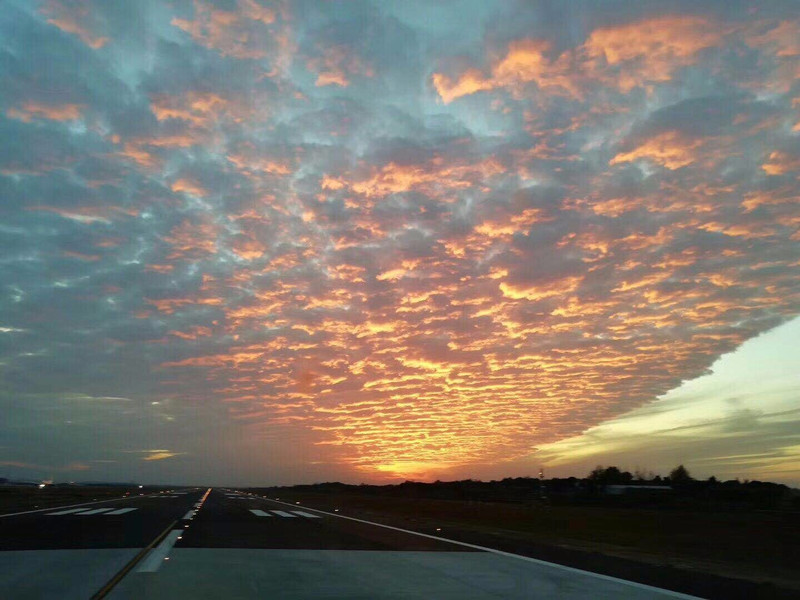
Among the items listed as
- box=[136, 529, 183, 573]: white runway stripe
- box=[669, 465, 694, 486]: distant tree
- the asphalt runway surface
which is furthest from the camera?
box=[669, 465, 694, 486]: distant tree

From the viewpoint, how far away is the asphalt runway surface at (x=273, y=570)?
40.3 feet

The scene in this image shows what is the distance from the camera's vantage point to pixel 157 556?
17.2 metres

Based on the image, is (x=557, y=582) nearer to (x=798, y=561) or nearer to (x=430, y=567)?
(x=430, y=567)

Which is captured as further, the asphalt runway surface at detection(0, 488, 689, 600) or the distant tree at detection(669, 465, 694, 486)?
the distant tree at detection(669, 465, 694, 486)

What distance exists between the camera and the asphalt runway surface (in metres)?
12.3

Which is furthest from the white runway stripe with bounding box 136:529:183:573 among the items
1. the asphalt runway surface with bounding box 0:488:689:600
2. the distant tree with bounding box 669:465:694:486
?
the distant tree with bounding box 669:465:694:486

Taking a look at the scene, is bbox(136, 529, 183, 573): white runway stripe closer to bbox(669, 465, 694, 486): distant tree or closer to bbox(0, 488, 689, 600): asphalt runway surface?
bbox(0, 488, 689, 600): asphalt runway surface

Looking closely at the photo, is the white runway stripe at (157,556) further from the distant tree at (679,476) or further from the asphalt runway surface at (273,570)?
the distant tree at (679,476)

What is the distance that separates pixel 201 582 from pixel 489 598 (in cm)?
536

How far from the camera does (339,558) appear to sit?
1794 cm

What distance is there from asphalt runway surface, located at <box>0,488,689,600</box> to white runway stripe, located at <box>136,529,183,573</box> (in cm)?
2

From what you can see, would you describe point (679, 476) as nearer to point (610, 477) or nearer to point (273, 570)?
point (610, 477)

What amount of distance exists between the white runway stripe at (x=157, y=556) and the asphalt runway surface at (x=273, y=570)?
22 millimetres

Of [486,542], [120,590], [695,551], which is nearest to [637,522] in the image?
[695,551]
